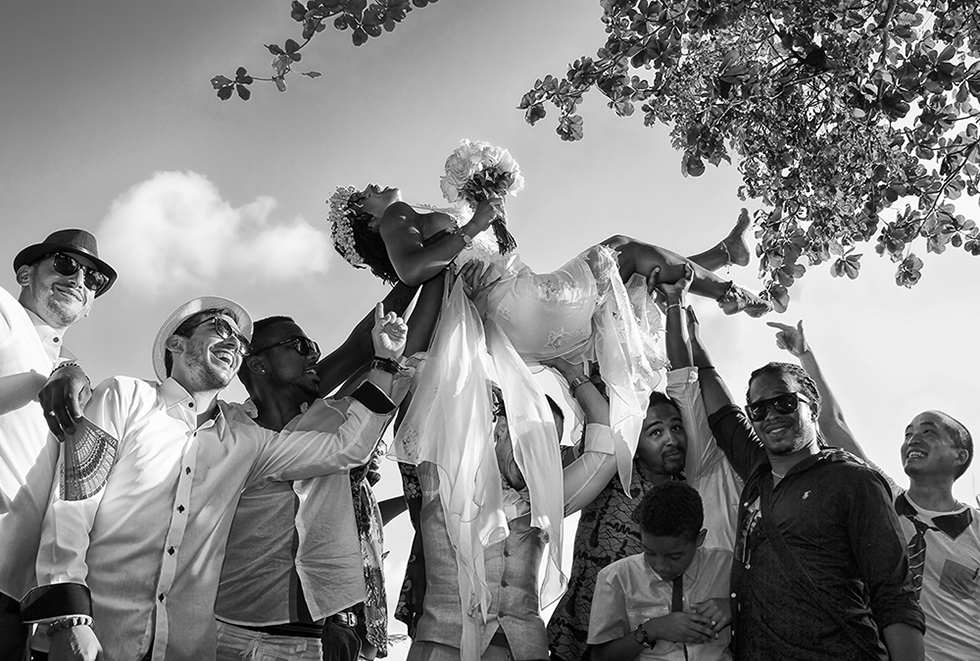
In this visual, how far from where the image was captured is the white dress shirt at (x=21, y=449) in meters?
3.59

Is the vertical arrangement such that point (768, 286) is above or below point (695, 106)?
below

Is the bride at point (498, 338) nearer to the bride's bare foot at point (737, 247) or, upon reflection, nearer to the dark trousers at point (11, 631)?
the bride's bare foot at point (737, 247)

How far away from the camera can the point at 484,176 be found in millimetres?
5598

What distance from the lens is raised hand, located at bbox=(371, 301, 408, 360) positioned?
14.6 ft

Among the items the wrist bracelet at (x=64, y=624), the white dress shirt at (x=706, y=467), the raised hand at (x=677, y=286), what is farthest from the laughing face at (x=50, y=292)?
the raised hand at (x=677, y=286)

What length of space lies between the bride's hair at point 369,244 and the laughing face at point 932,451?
3.06 m

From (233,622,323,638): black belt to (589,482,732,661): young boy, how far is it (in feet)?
3.91

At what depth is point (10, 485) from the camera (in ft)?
11.9

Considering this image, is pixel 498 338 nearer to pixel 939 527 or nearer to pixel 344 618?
pixel 344 618

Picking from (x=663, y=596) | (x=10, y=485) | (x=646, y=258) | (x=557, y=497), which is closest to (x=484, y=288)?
(x=646, y=258)

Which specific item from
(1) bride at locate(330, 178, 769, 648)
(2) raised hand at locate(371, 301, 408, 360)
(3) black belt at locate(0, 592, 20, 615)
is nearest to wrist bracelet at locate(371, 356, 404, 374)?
(2) raised hand at locate(371, 301, 408, 360)

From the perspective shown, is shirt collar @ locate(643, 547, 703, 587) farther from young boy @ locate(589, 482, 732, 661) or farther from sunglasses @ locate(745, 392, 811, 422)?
sunglasses @ locate(745, 392, 811, 422)

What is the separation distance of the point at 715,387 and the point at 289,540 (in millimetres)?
2259

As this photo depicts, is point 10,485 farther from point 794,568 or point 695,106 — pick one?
point 695,106
